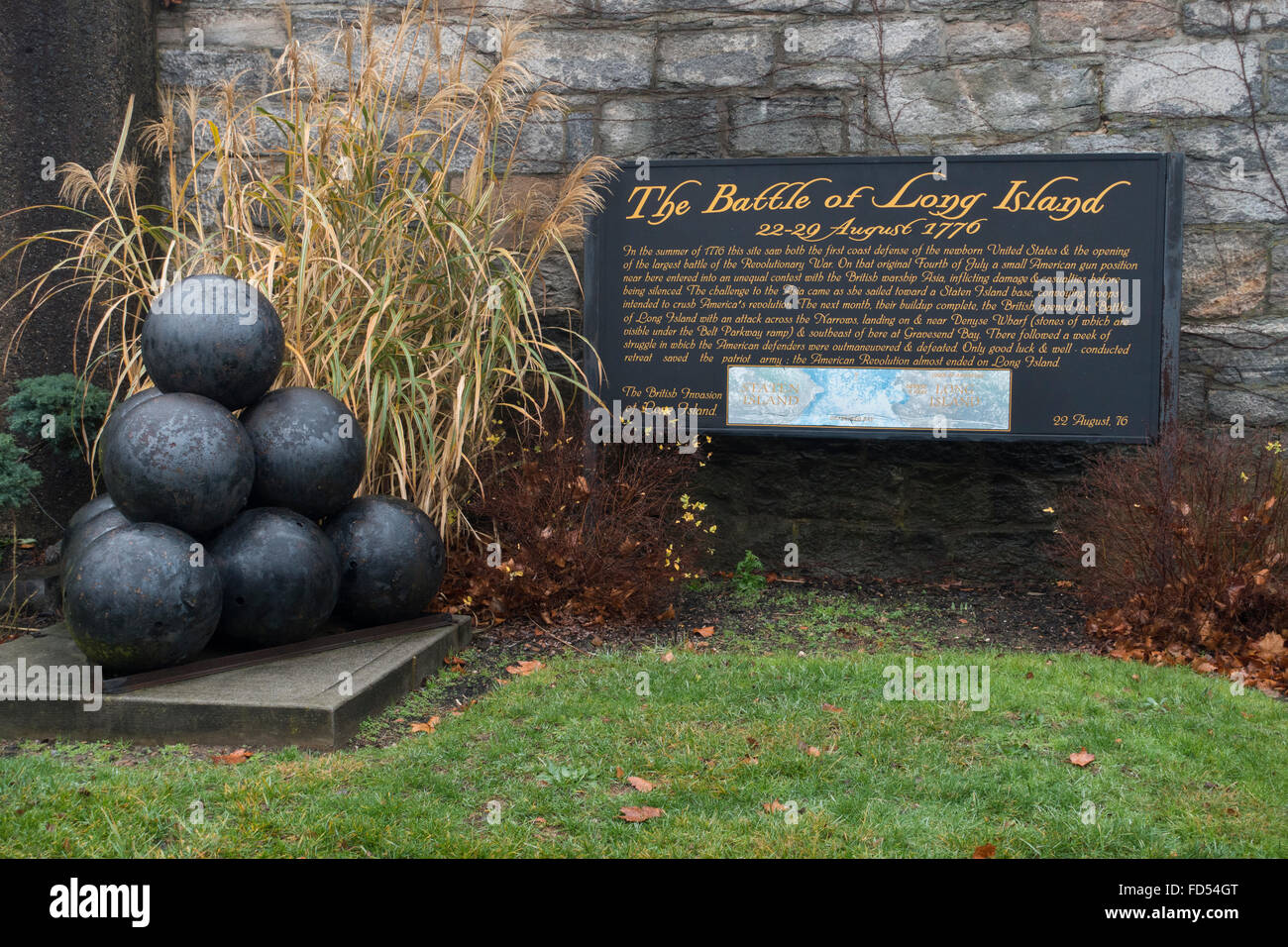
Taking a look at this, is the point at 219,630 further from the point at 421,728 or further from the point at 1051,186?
the point at 1051,186

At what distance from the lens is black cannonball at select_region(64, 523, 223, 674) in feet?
11.7

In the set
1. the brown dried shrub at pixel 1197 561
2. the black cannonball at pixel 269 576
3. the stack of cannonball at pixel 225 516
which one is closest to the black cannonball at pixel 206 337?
the stack of cannonball at pixel 225 516

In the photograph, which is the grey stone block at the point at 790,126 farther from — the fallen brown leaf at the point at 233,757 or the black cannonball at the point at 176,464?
the fallen brown leaf at the point at 233,757

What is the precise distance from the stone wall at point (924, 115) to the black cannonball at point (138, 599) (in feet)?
10.9

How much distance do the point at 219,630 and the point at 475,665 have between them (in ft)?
3.35

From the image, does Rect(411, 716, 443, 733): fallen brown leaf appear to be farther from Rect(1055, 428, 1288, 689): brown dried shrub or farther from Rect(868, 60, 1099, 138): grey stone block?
Rect(868, 60, 1099, 138): grey stone block

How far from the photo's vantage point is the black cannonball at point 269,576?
3.89 metres

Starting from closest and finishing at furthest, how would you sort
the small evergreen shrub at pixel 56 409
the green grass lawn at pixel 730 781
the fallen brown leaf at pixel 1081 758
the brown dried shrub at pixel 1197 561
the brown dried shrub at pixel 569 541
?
the green grass lawn at pixel 730 781 → the fallen brown leaf at pixel 1081 758 → the brown dried shrub at pixel 1197 561 → the brown dried shrub at pixel 569 541 → the small evergreen shrub at pixel 56 409

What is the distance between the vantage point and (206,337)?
3922 millimetres

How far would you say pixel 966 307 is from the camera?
5.52 meters

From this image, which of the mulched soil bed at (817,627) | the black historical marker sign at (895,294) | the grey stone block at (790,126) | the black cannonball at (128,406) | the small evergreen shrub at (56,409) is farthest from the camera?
the grey stone block at (790,126)

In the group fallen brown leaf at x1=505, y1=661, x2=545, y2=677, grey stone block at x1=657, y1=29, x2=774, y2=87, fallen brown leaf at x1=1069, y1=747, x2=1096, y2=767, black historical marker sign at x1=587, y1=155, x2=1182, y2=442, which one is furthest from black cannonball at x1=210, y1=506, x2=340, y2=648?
grey stone block at x1=657, y1=29, x2=774, y2=87

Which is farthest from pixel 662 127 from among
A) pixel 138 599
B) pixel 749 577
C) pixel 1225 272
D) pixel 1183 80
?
pixel 138 599

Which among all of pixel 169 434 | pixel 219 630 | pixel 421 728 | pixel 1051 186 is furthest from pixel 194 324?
pixel 1051 186
